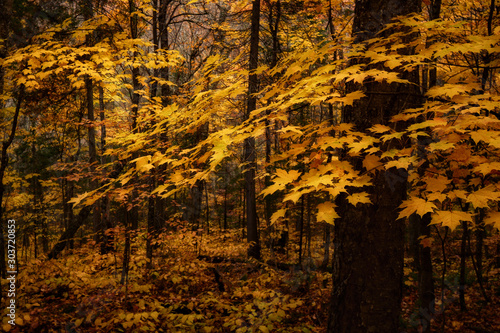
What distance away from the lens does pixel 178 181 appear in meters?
2.54

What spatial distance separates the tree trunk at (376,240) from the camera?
8.22 ft

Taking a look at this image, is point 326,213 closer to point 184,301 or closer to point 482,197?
point 482,197

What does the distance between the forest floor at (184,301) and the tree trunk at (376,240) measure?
1.73 m

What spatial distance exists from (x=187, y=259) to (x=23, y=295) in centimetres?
Answer: 366

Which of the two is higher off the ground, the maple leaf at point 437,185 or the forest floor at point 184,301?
the maple leaf at point 437,185

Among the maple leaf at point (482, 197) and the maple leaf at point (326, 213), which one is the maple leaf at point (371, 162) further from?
the maple leaf at point (482, 197)

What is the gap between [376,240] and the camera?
2.52 meters

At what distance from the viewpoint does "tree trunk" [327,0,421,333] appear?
2506mm

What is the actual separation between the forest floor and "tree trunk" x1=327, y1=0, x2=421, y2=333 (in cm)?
173

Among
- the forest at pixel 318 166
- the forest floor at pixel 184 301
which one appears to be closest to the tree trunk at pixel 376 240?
the forest at pixel 318 166

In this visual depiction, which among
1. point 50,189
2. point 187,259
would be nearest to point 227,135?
point 187,259

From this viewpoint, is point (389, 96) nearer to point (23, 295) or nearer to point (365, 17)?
point (365, 17)

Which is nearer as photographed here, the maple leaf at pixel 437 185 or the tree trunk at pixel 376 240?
the maple leaf at pixel 437 185

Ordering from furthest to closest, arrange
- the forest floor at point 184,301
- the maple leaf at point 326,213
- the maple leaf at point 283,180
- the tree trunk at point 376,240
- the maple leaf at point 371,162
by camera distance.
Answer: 1. the forest floor at point 184,301
2. the tree trunk at point 376,240
3. the maple leaf at point 371,162
4. the maple leaf at point 283,180
5. the maple leaf at point 326,213
